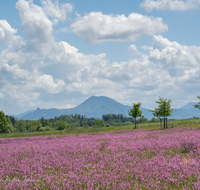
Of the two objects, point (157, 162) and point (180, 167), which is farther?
point (157, 162)

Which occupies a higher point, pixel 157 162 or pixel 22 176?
pixel 157 162

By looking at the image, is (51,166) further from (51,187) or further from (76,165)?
(51,187)

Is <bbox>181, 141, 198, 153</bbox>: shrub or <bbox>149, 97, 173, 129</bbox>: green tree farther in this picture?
<bbox>149, 97, 173, 129</bbox>: green tree

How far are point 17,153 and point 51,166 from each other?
446cm

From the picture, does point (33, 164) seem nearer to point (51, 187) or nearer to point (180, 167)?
point (51, 187)

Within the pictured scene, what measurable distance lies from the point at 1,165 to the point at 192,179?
29.4 feet

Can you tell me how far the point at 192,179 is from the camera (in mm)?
6203

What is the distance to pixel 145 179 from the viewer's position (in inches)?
249

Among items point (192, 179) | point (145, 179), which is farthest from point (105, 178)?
point (192, 179)

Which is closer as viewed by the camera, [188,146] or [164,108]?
[188,146]

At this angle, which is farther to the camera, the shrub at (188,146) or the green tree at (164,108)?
the green tree at (164,108)

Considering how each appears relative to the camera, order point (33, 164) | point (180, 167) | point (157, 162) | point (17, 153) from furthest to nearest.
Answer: point (17, 153) → point (33, 164) → point (157, 162) → point (180, 167)

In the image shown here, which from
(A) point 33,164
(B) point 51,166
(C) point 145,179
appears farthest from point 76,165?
(C) point 145,179

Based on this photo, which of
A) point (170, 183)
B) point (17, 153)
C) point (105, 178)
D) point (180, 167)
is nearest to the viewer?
point (170, 183)
